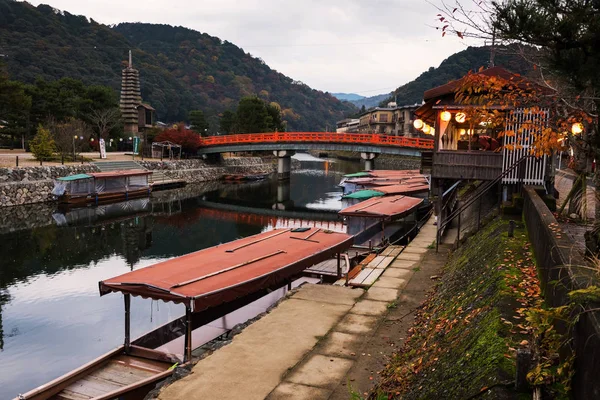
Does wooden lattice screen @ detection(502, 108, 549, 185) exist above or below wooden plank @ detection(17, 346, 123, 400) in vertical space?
above

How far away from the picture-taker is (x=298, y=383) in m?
8.34

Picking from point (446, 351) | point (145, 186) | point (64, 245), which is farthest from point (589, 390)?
point (145, 186)

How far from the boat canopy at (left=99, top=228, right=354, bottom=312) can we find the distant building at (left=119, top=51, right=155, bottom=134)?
59.3 metres

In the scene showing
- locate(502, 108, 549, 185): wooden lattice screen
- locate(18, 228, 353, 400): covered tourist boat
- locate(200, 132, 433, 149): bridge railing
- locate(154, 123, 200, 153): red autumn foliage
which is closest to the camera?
locate(18, 228, 353, 400): covered tourist boat

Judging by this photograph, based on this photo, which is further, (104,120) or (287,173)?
(287,173)

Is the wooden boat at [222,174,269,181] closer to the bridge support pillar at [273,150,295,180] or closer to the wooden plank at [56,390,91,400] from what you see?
the bridge support pillar at [273,150,295,180]

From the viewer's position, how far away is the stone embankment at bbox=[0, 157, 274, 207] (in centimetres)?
3791

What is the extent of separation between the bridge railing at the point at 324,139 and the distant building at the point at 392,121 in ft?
155

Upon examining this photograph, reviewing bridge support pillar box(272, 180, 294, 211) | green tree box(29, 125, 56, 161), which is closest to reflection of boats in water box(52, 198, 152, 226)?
green tree box(29, 125, 56, 161)

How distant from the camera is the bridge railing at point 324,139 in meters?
54.5

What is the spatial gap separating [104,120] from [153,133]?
29.4ft

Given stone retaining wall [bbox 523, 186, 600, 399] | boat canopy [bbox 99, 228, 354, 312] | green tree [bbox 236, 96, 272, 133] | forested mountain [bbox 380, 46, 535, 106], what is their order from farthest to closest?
1. forested mountain [bbox 380, 46, 535, 106]
2. green tree [bbox 236, 96, 272, 133]
3. boat canopy [bbox 99, 228, 354, 312]
4. stone retaining wall [bbox 523, 186, 600, 399]

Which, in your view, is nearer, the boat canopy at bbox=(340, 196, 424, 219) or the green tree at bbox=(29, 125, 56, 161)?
the boat canopy at bbox=(340, 196, 424, 219)

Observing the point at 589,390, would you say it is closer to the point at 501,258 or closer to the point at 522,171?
the point at 501,258
